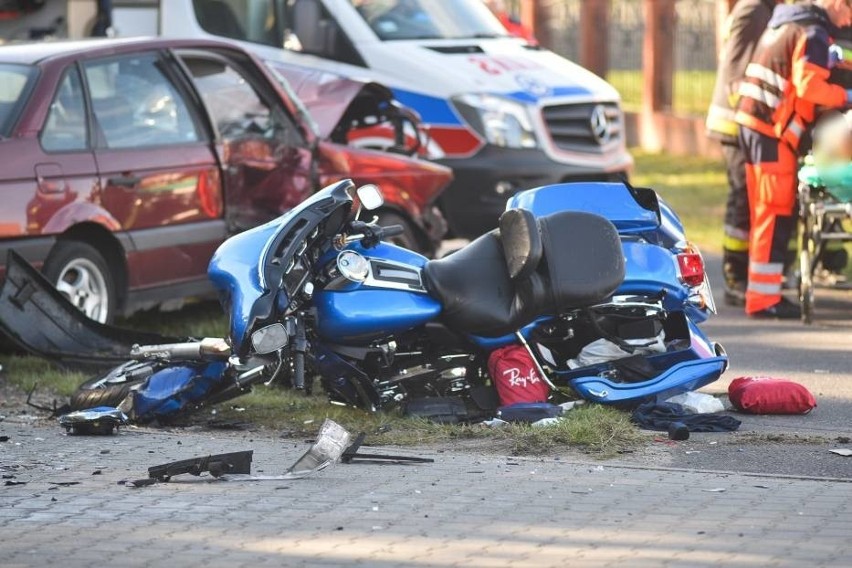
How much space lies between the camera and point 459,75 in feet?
42.1

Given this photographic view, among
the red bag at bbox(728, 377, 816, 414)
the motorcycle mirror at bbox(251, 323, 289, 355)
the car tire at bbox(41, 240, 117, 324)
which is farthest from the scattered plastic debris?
the red bag at bbox(728, 377, 816, 414)

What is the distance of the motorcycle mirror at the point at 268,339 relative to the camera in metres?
6.95

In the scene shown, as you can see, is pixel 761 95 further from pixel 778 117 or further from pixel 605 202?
pixel 605 202

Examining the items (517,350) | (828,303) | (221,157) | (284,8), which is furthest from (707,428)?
(284,8)

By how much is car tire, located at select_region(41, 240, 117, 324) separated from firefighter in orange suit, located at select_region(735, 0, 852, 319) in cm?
421

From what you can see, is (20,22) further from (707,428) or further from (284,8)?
(707,428)

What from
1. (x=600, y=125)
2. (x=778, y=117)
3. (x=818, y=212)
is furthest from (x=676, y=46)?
(x=818, y=212)

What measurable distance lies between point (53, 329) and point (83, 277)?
62 cm

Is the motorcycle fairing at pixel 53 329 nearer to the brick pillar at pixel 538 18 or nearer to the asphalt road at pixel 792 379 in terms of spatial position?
the asphalt road at pixel 792 379

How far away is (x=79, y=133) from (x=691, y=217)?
8622 millimetres

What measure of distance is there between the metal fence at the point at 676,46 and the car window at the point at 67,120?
17172 mm

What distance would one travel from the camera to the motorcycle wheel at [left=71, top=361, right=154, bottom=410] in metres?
7.64

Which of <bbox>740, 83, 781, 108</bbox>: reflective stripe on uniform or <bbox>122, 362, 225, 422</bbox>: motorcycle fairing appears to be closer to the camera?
<bbox>122, 362, 225, 422</bbox>: motorcycle fairing

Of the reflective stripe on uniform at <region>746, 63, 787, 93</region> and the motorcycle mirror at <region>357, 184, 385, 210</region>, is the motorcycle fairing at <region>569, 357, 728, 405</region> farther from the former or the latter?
the reflective stripe on uniform at <region>746, 63, 787, 93</region>
